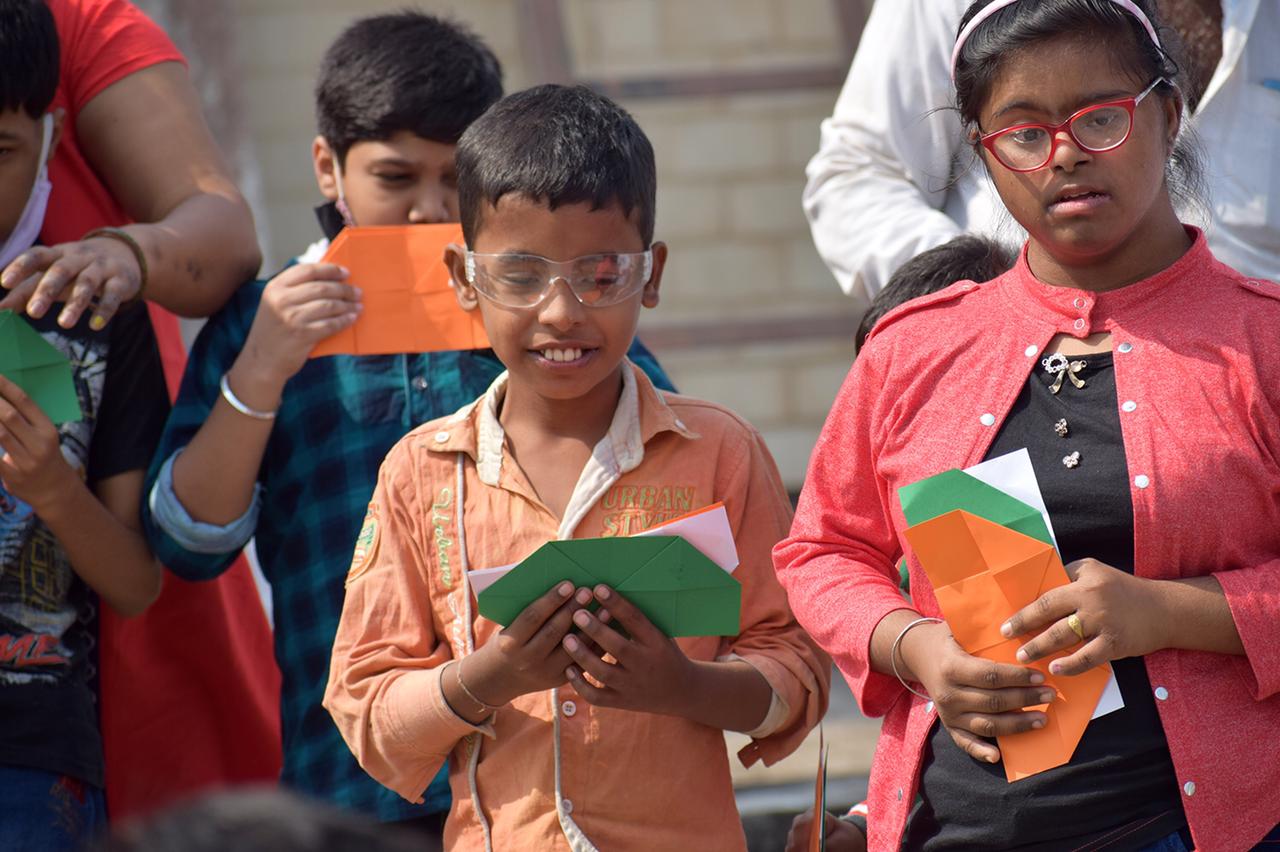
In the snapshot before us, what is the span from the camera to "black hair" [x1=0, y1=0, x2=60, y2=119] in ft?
9.43

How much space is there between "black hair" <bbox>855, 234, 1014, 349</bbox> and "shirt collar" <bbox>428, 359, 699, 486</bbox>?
41 centimetres

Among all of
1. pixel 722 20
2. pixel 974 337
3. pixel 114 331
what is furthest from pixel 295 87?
pixel 974 337

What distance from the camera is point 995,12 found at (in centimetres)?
225

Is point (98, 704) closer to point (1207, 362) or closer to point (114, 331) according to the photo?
point (114, 331)

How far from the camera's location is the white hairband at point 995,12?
85.4 inches

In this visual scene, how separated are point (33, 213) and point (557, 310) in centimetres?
109

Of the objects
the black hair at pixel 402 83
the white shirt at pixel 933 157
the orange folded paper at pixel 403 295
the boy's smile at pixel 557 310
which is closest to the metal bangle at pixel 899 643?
the boy's smile at pixel 557 310

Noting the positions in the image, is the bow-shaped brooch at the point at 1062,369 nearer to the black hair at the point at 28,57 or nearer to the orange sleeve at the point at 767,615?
the orange sleeve at the point at 767,615

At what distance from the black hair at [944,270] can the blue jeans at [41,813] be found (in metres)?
1.51

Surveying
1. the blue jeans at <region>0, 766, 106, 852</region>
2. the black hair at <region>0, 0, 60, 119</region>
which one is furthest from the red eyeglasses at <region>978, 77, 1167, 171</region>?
the blue jeans at <region>0, 766, 106, 852</region>

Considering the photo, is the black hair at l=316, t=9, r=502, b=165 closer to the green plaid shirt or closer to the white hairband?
the green plaid shirt

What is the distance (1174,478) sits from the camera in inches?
81.4

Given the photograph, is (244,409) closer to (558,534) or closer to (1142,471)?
(558,534)

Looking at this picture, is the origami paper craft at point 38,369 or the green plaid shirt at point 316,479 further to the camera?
the green plaid shirt at point 316,479
